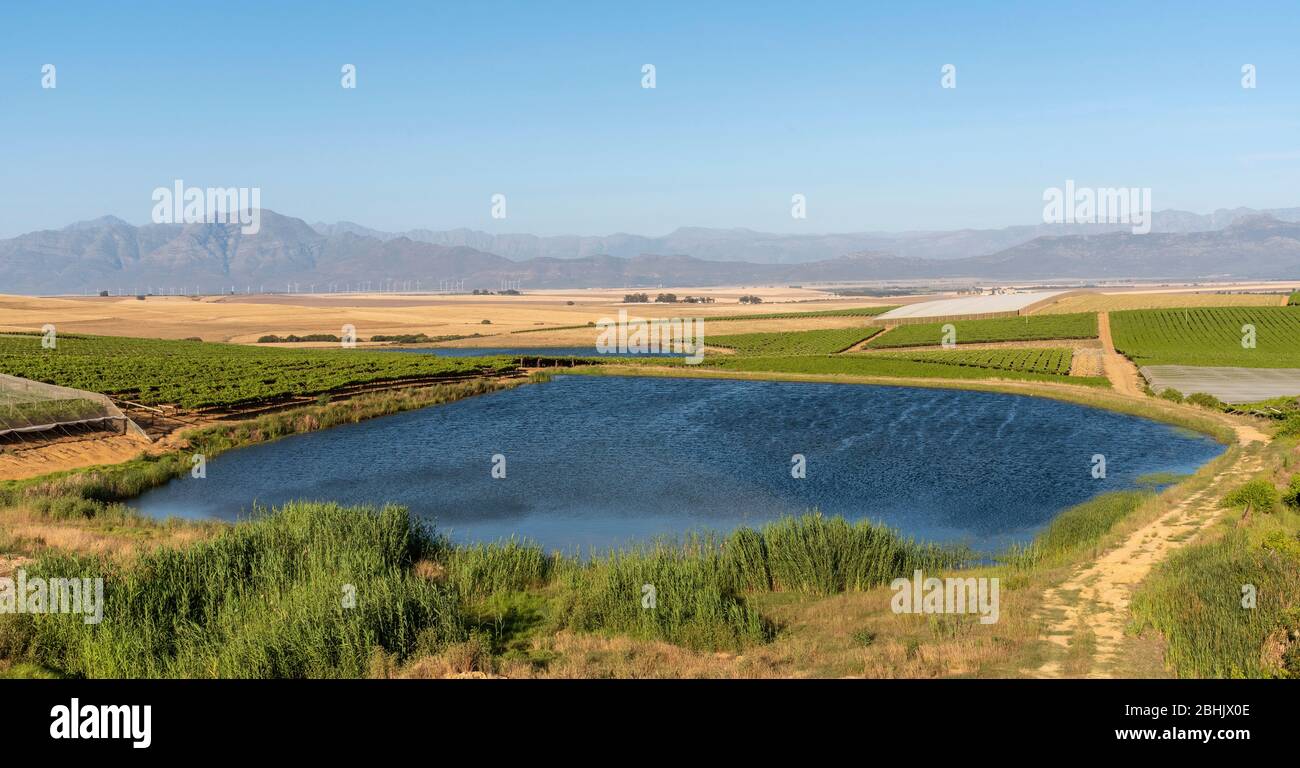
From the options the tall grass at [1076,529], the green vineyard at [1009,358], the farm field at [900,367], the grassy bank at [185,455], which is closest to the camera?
the tall grass at [1076,529]

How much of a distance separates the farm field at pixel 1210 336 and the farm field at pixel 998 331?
405 centimetres

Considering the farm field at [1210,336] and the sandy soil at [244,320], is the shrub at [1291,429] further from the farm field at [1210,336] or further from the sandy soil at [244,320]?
the sandy soil at [244,320]

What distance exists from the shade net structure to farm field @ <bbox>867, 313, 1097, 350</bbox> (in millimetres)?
75196

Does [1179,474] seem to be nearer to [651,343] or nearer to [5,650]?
[5,650]

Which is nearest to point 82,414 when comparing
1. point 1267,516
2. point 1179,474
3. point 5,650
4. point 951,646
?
point 5,650

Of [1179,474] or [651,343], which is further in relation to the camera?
[651,343]

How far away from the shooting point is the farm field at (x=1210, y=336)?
7400 cm

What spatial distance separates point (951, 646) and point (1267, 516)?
43.5 ft

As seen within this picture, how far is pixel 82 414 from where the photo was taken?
3922 cm

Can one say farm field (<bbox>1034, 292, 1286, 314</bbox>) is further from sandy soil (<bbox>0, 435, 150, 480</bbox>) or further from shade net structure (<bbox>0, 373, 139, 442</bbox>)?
sandy soil (<bbox>0, 435, 150, 480</bbox>)

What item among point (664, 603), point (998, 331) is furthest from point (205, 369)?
point (998, 331)

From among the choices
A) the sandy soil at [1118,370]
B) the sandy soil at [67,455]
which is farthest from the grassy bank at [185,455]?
the sandy soil at [1118,370]
